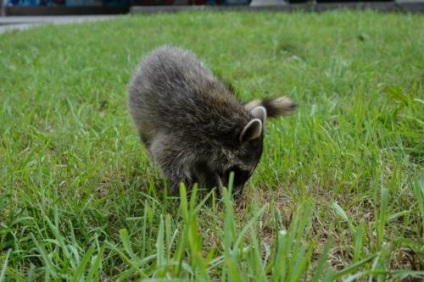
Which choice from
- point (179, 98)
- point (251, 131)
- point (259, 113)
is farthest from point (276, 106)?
point (179, 98)

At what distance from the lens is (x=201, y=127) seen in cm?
306

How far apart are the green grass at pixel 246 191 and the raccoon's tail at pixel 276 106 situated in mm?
175

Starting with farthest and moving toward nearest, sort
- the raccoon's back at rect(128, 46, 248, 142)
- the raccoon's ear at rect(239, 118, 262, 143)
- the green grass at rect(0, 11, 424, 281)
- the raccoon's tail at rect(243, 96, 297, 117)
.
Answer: the raccoon's tail at rect(243, 96, 297, 117) → the raccoon's back at rect(128, 46, 248, 142) → the raccoon's ear at rect(239, 118, 262, 143) → the green grass at rect(0, 11, 424, 281)

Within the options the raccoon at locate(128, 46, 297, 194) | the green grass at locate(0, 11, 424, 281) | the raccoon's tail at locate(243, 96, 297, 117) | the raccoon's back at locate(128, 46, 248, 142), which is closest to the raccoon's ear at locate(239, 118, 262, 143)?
the raccoon at locate(128, 46, 297, 194)

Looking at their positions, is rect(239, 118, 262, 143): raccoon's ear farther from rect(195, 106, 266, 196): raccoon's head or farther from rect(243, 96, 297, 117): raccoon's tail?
rect(243, 96, 297, 117): raccoon's tail

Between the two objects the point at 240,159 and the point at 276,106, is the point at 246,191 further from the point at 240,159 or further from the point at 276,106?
the point at 276,106

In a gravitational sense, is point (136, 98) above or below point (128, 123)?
above

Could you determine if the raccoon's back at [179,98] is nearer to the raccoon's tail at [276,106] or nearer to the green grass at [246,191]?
the raccoon's tail at [276,106]

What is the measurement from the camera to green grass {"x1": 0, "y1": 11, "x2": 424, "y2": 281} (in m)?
1.81

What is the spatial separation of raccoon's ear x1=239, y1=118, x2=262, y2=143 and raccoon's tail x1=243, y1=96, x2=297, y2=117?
1.34 feet

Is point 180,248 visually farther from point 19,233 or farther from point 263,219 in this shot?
point 19,233

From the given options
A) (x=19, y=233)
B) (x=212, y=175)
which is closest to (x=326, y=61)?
(x=212, y=175)

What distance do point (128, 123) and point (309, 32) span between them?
18.9 ft

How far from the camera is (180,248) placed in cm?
166
